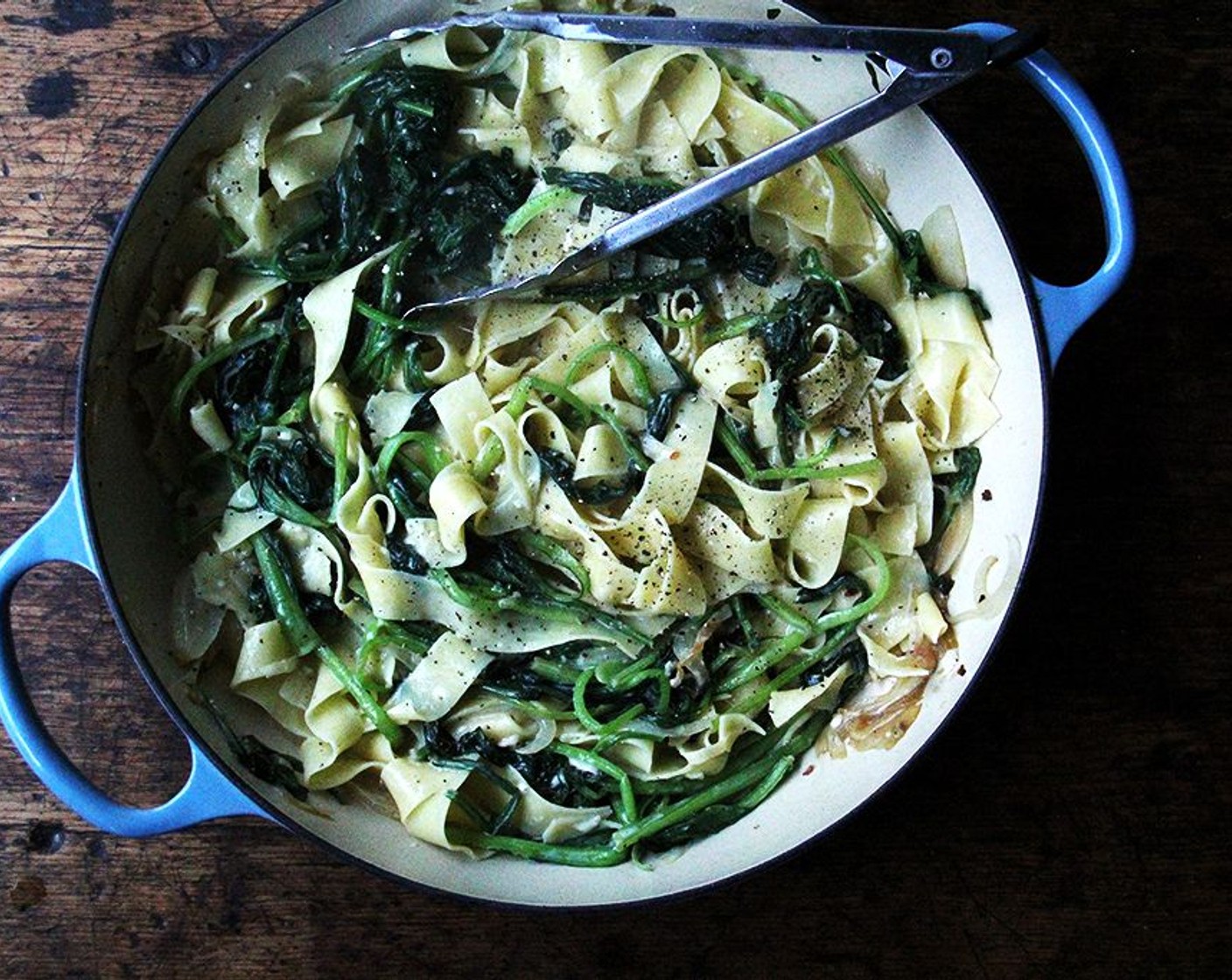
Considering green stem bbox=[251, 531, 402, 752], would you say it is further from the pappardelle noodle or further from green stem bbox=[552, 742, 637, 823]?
green stem bbox=[552, 742, 637, 823]

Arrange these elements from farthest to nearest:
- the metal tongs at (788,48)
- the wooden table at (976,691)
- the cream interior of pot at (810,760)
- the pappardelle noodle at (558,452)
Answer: the wooden table at (976,691)
the pappardelle noodle at (558,452)
the cream interior of pot at (810,760)
the metal tongs at (788,48)

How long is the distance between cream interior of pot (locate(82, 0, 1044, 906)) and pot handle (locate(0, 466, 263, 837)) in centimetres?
7

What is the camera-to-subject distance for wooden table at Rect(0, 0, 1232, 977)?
3000 millimetres

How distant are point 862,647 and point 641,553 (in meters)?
0.58

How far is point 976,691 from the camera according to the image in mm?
3016

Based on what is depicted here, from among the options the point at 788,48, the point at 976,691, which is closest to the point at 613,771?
the point at 976,691

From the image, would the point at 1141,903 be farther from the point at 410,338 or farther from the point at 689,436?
the point at 410,338

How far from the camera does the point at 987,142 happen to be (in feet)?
9.96

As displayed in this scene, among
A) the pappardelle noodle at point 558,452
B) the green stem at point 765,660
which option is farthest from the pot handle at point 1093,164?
the green stem at point 765,660

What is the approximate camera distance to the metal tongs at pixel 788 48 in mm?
2516

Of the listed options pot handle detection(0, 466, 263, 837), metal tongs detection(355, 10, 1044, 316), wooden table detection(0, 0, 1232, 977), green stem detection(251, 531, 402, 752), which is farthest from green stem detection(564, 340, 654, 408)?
pot handle detection(0, 466, 263, 837)

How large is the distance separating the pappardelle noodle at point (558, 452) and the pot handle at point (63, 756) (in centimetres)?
29

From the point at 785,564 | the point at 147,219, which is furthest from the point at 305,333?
the point at 785,564

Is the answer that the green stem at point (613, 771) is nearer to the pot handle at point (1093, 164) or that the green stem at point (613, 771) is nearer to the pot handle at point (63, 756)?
the pot handle at point (63, 756)
